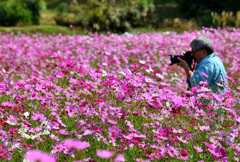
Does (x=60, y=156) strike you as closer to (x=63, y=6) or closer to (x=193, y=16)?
(x=63, y=6)

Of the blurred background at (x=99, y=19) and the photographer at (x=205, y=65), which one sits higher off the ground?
the blurred background at (x=99, y=19)

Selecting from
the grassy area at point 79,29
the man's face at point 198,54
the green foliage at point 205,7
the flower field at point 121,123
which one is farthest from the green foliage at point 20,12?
the man's face at point 198,54

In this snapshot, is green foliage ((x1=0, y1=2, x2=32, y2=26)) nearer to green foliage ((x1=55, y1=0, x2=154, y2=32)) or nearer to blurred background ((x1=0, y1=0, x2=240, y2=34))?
blurred background ((x1=0, y1=0, x2=240, y2=34))

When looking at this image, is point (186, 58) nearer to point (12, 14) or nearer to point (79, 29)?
point (79, 29)

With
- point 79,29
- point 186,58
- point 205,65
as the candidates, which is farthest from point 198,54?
point 79,29

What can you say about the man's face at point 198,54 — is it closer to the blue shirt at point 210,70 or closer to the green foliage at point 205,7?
the blue shirt at point 210,70

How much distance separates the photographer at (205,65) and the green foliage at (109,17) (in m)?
9.14

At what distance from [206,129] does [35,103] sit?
6.50ft

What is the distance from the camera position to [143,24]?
51.6 ft

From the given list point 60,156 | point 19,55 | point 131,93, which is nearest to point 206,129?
point 131,93

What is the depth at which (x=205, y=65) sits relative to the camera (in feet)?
12.9

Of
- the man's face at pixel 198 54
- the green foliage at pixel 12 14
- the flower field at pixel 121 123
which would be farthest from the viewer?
the green foliage at pixel 12 14

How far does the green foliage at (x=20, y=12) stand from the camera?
1345 centimetres

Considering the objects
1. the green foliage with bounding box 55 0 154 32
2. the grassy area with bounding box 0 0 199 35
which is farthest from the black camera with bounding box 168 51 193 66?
the green foliage with bounding box 55 0 154 32
